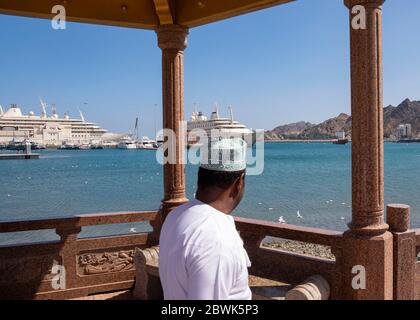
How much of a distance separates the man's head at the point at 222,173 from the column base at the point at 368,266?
2492mm

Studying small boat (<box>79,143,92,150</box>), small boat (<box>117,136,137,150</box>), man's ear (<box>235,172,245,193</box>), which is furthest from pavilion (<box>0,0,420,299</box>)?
small boat (<box>117,136,137,150</box>)

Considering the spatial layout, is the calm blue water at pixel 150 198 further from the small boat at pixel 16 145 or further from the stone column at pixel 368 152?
the small boat at pixel 16 145

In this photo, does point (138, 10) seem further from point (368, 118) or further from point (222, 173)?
point (222, 173)

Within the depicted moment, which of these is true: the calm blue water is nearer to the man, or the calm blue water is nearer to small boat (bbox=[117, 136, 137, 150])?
the man

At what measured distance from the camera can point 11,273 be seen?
4812 mm

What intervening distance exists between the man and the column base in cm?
247

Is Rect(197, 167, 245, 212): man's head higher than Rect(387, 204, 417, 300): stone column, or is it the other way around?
Rect(197, 167, 245, 212): man's head

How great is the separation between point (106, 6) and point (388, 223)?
4054 mm

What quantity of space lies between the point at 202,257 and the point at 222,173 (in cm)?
33

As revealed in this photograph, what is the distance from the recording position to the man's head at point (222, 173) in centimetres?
155

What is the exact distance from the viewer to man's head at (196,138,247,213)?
1552 millimetres

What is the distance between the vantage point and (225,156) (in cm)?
155

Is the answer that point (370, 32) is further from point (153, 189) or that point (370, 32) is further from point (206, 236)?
point (153, 189)

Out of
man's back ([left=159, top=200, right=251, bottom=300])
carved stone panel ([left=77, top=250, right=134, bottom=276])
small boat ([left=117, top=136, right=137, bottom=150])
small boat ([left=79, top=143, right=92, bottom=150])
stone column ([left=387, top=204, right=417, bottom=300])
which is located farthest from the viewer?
small boat ([left=117, top=136, right=137, bottom=150])
